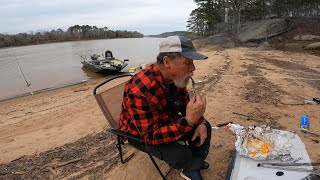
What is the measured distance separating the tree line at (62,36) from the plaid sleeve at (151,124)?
64612 mm

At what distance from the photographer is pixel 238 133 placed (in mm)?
2961

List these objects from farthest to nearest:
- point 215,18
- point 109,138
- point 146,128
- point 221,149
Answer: point 215,18 < point 109,138 < point 221,149 < point 146,128

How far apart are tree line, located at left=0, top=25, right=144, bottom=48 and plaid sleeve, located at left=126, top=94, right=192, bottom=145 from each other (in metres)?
64.6

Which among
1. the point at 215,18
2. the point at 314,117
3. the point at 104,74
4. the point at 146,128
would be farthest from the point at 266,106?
the point at 215,18

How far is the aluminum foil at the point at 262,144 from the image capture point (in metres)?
2.53

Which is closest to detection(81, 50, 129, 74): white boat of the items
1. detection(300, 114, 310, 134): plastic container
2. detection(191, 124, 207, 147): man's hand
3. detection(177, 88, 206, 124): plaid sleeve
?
detection(300, 114, 310, 134): plastic container

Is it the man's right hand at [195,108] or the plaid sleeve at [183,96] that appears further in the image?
A: the plaid sleeve at [183,96]

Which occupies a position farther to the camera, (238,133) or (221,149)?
(221,149)

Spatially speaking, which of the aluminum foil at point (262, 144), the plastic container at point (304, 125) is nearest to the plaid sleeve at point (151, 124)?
the aluminum foil at point (262, 144)

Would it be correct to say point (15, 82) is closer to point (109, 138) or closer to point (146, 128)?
point (109, 138)

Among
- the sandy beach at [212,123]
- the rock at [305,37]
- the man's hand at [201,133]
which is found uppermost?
the rock at [305,37]

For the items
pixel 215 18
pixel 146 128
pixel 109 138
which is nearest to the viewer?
pixel 146 128

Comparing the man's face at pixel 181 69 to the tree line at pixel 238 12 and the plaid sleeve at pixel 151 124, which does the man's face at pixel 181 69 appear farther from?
the tree line at pixel 238 12

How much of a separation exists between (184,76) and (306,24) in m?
22.6
